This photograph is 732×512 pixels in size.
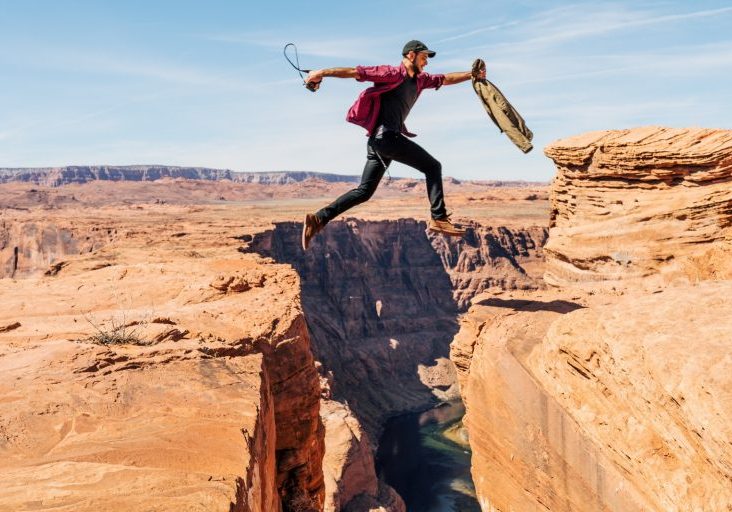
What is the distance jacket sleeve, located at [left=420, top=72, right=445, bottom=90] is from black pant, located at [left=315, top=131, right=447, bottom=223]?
0.73 metres

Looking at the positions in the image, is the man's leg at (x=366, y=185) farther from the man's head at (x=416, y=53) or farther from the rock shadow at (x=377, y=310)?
the rock shadow at (x=377, y=310)

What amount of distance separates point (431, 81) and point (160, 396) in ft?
15.8

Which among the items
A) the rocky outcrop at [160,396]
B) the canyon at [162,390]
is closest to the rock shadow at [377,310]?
the canyon at [162,390]

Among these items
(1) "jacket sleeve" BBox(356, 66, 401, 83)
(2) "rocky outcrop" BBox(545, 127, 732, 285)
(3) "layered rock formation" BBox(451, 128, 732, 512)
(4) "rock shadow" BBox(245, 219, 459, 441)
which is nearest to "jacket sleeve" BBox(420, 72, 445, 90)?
(1) "jacket sleeve" BBox(356, 66, 401, 83)

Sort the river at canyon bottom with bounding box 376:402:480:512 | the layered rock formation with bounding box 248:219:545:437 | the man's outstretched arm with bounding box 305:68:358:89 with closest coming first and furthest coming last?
the man's outstretched arm with bounding box 305:68:358:89 < the river at canyon bottom with bounding box 376:402:480:512 < the layered rock formation with bounding box 248:219:545:437

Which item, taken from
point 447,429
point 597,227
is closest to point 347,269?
point 447,429

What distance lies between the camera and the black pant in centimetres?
763

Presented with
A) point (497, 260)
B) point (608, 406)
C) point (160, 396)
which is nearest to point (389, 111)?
point (608, 406)

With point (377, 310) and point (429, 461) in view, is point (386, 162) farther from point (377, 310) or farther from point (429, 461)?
point (377, 310)

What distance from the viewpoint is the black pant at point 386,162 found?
25.0 feet

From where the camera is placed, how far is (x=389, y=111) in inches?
298

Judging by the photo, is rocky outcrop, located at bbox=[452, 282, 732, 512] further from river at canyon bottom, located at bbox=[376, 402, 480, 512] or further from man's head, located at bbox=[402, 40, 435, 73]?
river at canyon bottom, located at bbox=[376, 402, 480, 512]

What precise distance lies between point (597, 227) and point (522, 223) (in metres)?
72.4

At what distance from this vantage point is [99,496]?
3615 millimetres
